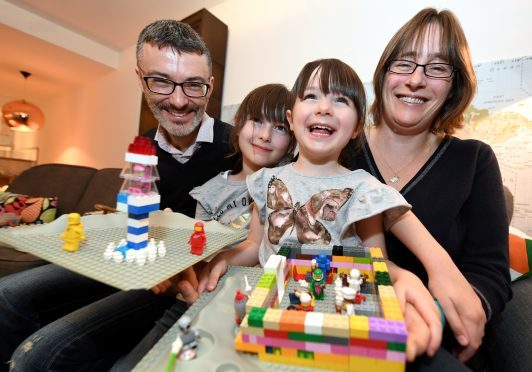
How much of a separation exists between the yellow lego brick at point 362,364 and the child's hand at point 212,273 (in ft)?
1.06

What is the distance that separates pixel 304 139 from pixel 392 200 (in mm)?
305

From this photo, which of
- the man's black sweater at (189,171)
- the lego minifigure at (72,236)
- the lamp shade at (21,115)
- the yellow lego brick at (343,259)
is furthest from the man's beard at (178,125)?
the lamp shade at (21,115)

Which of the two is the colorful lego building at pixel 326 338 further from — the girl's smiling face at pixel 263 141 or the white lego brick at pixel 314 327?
the girl's smiling face at pixel 263 141

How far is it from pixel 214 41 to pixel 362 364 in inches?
115

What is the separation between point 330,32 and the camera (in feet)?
7.59

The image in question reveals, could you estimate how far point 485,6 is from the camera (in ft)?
5.74

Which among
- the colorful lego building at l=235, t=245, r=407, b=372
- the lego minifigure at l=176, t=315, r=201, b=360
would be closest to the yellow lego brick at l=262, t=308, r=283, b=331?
the colorful lego building at l=235, t=245, r=407, b=372

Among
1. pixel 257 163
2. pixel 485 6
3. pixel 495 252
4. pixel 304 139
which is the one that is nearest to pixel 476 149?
pixel 495 252

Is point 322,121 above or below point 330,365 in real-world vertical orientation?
above

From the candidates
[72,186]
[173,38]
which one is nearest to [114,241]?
[173,38]

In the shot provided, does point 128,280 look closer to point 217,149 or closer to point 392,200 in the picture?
point 392,200

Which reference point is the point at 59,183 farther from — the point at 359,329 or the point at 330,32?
the point at 359,329

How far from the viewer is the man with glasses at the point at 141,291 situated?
786mm

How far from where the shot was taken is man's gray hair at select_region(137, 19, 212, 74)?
1191 millimetres
